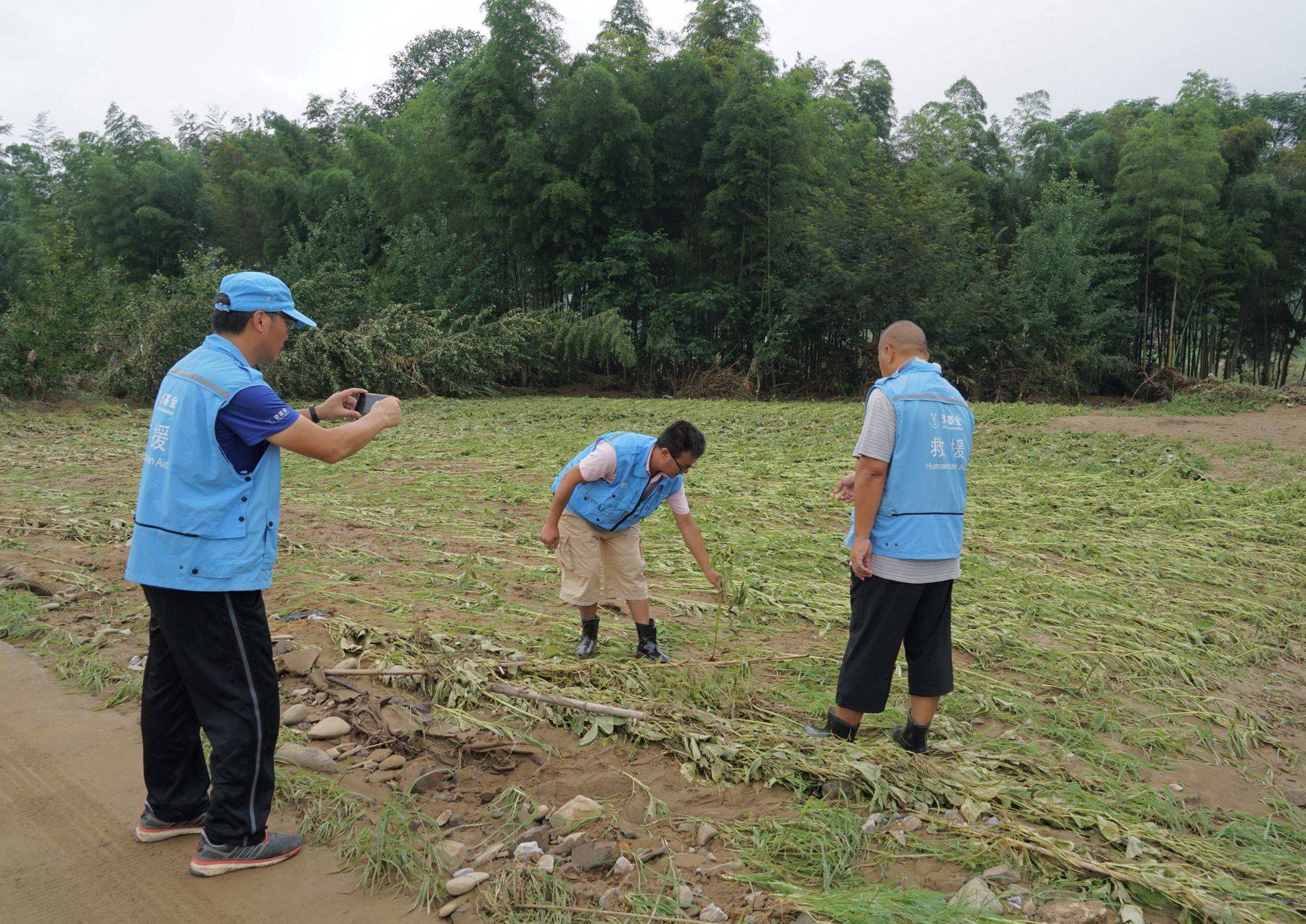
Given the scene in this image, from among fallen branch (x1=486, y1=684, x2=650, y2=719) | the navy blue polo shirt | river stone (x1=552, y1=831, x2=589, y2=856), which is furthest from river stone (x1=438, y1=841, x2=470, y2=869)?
the navy blue polo shirt

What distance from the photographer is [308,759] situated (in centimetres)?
309

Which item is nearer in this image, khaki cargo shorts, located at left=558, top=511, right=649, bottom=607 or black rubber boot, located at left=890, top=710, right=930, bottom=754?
black rubber boot, located at left=890, top=710, right=930, bottom=754

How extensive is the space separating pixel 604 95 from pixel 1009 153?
14.3 meters

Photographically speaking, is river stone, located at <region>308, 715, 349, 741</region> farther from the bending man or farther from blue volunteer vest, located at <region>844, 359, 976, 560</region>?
blue volunteer vest, located at <region>844, 359, 976, 560</region>

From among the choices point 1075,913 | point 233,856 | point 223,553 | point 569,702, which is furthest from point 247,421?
point 1075,913

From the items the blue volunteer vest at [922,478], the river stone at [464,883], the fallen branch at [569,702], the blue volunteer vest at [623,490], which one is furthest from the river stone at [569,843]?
the blue volunteer vest at [623,490]

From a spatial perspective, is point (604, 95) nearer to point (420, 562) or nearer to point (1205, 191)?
point (1205, 191)

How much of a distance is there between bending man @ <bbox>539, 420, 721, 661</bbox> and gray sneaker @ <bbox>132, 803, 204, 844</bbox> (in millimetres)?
1770

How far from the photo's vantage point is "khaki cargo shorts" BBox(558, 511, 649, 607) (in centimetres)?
416

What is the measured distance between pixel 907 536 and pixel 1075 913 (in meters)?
1.26

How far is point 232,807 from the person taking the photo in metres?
2.49

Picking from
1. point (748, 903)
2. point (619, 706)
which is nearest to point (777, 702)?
point (619, 706)

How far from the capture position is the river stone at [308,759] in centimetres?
308

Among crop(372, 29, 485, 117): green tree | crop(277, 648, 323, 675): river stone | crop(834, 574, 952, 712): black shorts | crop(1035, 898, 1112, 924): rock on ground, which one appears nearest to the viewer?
crop(1035, 898, 1112, 924): rock on ground
